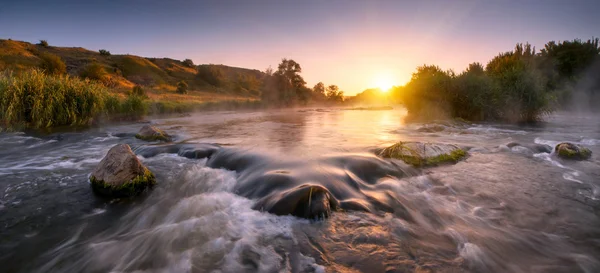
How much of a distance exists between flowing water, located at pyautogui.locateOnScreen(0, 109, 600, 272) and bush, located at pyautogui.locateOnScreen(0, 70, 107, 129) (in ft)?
20.9

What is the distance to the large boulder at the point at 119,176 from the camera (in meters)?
4.87

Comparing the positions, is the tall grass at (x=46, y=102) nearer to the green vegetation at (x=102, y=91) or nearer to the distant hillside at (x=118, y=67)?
the green vegetation at (x=102, y=91)

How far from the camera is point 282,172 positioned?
5.42m

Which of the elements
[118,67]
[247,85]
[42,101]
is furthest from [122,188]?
[247,85]

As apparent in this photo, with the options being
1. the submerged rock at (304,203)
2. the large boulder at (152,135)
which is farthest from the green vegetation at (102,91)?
the submerged rock at (304,203)

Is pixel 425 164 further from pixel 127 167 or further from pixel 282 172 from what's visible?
pixel 127 167

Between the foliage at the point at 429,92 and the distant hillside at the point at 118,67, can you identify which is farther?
the distant hillside at the point at 118,67

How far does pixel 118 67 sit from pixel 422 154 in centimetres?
5776

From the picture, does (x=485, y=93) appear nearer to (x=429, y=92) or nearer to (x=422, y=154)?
(x=429, y=92)

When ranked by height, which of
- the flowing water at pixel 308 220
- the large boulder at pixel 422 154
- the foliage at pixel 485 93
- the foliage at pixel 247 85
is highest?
the foliage at pixel 247 85

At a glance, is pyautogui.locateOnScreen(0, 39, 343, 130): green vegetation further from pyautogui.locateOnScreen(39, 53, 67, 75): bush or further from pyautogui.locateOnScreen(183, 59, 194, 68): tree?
pyautogui.locateOnScreen(183, 59, 194, 68): tree

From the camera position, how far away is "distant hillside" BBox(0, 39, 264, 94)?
119 feet

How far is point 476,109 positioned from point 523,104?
7.98ft

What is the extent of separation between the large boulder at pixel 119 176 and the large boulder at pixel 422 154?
18.8ft
